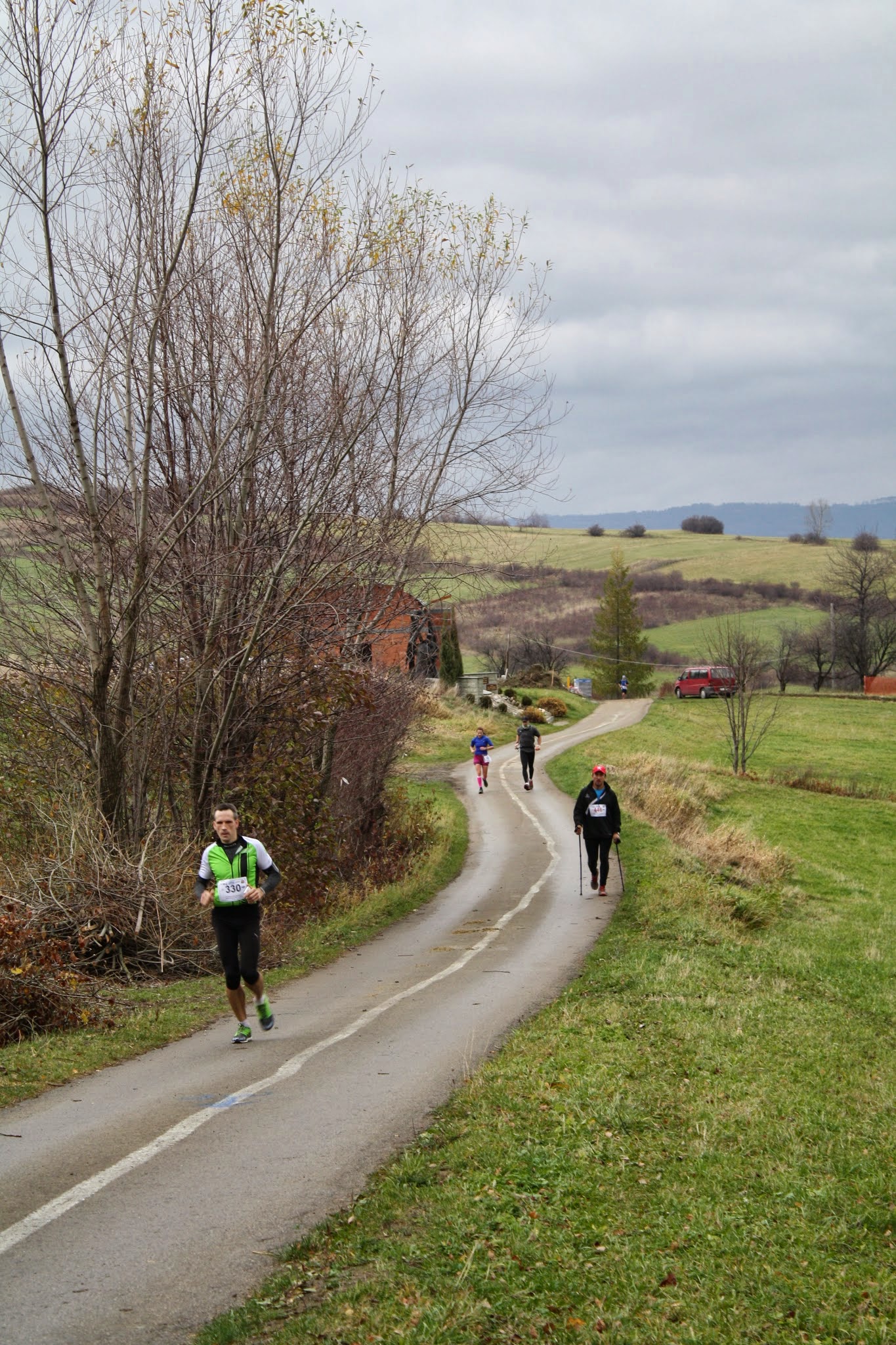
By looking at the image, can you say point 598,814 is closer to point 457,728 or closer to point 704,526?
A: point 457,728

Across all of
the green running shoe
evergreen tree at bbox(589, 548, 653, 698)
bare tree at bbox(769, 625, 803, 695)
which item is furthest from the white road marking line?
evergreen tree at bbox(589, 548, 653, 698)

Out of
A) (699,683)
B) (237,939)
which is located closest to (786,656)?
(699,683)

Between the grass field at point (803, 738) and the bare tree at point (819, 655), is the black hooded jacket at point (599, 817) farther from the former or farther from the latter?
the bare tree at point (819, 655)

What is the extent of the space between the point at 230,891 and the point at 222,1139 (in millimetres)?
2595

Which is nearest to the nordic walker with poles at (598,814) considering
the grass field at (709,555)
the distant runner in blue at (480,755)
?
the distant runner in blue at (480,755)

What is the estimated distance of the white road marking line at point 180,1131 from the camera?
5504 mm

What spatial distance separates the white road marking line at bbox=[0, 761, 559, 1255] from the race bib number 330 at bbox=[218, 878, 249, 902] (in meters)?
1.34

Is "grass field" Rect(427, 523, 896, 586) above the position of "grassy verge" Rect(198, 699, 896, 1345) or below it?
above

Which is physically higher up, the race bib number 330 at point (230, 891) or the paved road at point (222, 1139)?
the race bib number 330 at point (230, 891)

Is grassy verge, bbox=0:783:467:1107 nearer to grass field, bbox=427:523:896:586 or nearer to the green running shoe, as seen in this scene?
the green running shoe

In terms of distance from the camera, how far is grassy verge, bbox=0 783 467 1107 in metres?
8.38

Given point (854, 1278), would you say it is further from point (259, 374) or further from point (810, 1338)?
point (259, 374)

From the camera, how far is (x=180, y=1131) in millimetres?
6949

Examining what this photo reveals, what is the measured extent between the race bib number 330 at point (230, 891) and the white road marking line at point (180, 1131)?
134 centimetres
